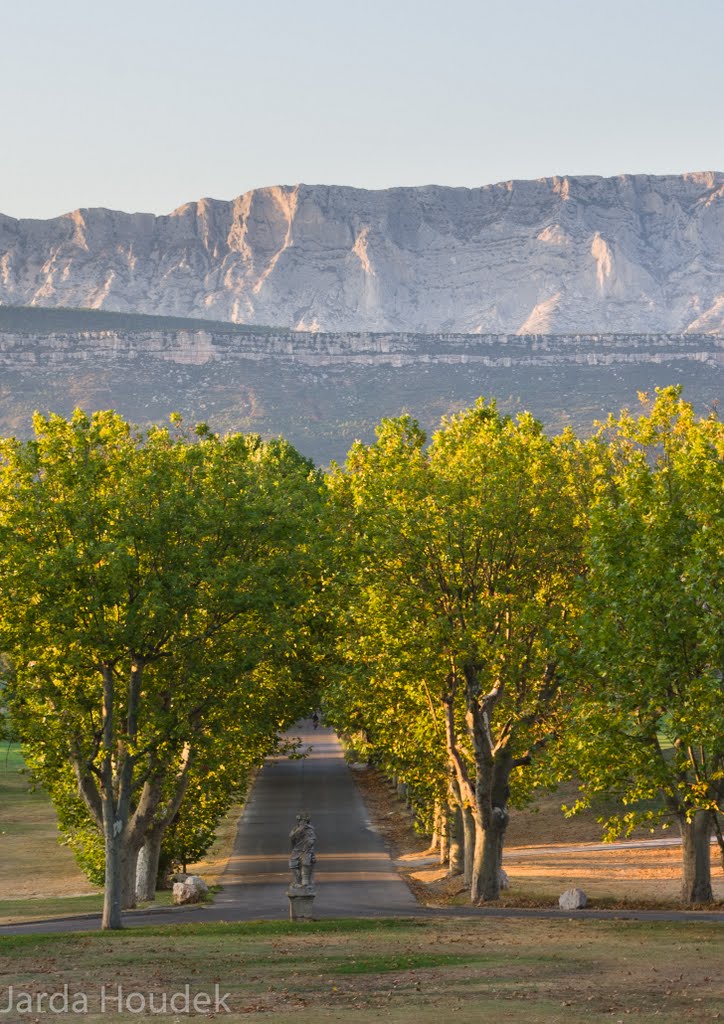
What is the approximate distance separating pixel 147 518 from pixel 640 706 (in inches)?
499

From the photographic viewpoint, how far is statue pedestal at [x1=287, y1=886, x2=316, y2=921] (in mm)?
35031

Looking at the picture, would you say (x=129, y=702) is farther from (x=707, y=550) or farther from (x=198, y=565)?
(x=707, y=550)

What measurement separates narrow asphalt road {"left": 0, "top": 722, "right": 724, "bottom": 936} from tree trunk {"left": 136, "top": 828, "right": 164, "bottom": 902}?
2.50 m

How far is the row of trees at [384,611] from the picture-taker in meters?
32.0

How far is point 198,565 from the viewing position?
33531 mm

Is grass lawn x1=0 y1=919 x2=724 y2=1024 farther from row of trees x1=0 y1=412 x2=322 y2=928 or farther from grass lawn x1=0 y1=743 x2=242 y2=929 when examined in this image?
grass lawn x1=0 y1=743 x2=242 y2=929

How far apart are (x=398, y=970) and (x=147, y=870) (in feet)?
69.1

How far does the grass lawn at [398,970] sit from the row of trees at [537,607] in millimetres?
4317

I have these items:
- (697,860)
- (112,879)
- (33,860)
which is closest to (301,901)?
(112,879)

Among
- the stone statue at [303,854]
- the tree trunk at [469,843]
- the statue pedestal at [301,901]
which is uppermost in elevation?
Answer: the stone statue at [303,854]

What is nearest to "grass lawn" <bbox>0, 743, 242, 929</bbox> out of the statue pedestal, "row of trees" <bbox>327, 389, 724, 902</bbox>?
the statue pedestal

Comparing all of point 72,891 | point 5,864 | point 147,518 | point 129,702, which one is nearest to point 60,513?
point 147,518

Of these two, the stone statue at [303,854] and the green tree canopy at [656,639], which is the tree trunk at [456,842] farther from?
the green tree canopy at [656,639]

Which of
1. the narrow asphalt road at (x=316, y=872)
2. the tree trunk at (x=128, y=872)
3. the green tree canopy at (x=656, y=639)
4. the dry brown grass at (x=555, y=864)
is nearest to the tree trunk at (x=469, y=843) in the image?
the dry brown grass at (x=555, y=864)
